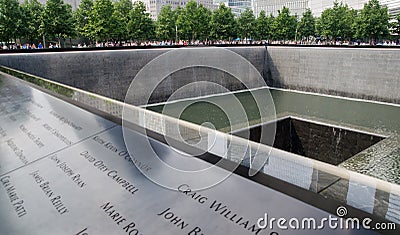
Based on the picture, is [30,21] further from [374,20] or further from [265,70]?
[374,20]

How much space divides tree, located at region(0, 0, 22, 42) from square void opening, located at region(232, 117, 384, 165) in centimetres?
2062

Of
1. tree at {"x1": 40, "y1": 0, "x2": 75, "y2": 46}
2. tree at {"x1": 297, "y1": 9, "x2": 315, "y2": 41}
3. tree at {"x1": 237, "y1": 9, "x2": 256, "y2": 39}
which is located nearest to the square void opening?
tree at {"x1": 40, "y1": 0, "x2": 75, "y2": 46}

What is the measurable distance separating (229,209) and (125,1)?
35.5 metres

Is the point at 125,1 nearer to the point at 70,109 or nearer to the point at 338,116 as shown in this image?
the point at 338,116

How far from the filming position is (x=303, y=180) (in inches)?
73.2

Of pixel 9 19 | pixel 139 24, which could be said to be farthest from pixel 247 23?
pixel 9 19

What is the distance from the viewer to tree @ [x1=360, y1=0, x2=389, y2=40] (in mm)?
31328

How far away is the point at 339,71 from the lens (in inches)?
678

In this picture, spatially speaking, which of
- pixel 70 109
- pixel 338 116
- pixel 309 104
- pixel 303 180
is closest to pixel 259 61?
pixel 309 104

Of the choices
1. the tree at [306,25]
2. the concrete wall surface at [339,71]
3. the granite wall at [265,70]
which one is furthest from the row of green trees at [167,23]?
the concrete wall surface at [339,71]

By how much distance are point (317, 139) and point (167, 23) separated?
28949mm

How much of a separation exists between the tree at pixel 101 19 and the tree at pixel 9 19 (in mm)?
5401

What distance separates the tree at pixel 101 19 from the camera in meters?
25.6

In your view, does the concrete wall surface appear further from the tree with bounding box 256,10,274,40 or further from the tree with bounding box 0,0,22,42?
the tree with bounding box 256,10,274,40
